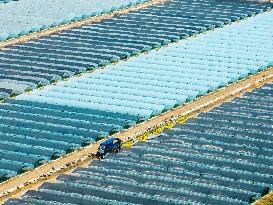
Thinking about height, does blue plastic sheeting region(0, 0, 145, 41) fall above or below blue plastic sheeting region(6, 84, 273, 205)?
above

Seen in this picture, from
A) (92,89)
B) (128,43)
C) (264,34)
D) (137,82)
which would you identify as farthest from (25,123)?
(264,34)

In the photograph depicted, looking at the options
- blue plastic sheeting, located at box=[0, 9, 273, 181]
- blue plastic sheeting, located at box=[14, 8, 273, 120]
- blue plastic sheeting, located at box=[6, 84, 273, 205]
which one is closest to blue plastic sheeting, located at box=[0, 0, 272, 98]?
blue plastic sheeting, located at box=[14, 8, 273, 120]

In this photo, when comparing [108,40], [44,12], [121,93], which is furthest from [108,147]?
[44,12]

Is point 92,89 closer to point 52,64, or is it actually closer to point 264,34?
point 52,64

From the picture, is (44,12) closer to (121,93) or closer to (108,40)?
(108,40)

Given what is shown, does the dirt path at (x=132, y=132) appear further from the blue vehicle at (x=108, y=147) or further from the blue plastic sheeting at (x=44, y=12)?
the blue plastic sheeting at (x=44, y=12)

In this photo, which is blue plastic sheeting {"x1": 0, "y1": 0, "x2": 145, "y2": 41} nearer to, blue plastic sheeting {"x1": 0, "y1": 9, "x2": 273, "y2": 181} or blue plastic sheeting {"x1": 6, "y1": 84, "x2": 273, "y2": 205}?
blue plastic sheeting {"x1": 0, "y1": 9, "x2": 273, "y2": 181}
